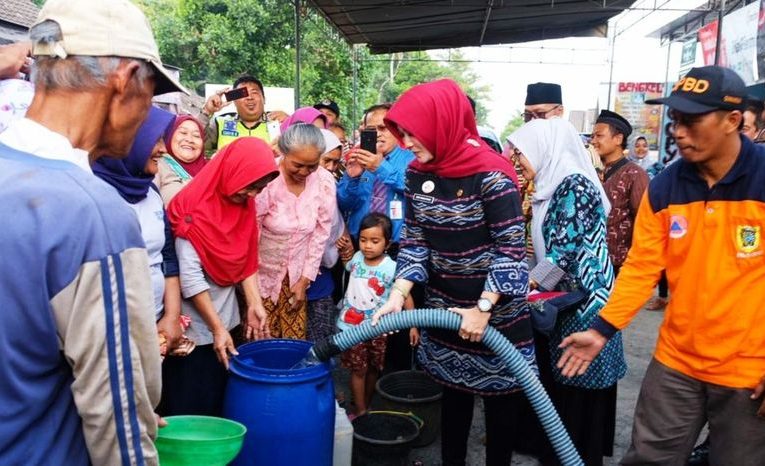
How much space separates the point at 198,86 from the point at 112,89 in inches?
1043

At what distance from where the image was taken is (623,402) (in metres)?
4.07

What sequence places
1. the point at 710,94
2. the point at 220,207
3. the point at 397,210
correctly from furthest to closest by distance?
the point at 397,210
the point at 220,207
the point at 710,94

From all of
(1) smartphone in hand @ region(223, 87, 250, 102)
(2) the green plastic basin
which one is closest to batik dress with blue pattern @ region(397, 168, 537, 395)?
(2) the green plastic basin

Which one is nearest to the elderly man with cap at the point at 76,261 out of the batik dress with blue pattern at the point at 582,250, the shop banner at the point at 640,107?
the batik dress with blue pattern at the point at 582,250

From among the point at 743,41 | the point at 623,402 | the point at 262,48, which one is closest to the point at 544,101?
the point at 623,402

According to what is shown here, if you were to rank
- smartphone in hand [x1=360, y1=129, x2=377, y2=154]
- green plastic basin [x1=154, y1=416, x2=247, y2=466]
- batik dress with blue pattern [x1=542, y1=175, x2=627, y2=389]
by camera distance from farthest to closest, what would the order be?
smartphone in hand [x1=360, y1=129, x2=377, y2=154] < batik dress with blue pattern [x1=542, y1=175, x2=627, y2=389] < green plastic basin [x1=154, y1=416, x2=247, y2=466]

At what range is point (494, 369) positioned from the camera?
2.51m

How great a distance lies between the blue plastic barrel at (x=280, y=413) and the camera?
221 cm

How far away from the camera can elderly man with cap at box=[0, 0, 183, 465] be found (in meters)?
0.96

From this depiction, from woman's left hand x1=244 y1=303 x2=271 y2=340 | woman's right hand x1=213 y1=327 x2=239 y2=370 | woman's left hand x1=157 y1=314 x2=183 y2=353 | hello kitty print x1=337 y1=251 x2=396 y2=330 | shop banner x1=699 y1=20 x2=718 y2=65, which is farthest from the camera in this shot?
shop banner x1=699 y1=20 x2=718 y2=65

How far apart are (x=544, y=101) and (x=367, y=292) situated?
79.1 inches

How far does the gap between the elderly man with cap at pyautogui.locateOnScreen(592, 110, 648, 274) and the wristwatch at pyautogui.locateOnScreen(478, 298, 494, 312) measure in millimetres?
2403

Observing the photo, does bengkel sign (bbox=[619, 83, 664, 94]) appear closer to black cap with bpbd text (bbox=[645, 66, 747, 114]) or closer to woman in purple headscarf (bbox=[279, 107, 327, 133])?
woman in purple headscarf (bbox=[279, 107, 327, 133])

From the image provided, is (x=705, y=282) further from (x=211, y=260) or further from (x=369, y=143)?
(x=369, y=143)
